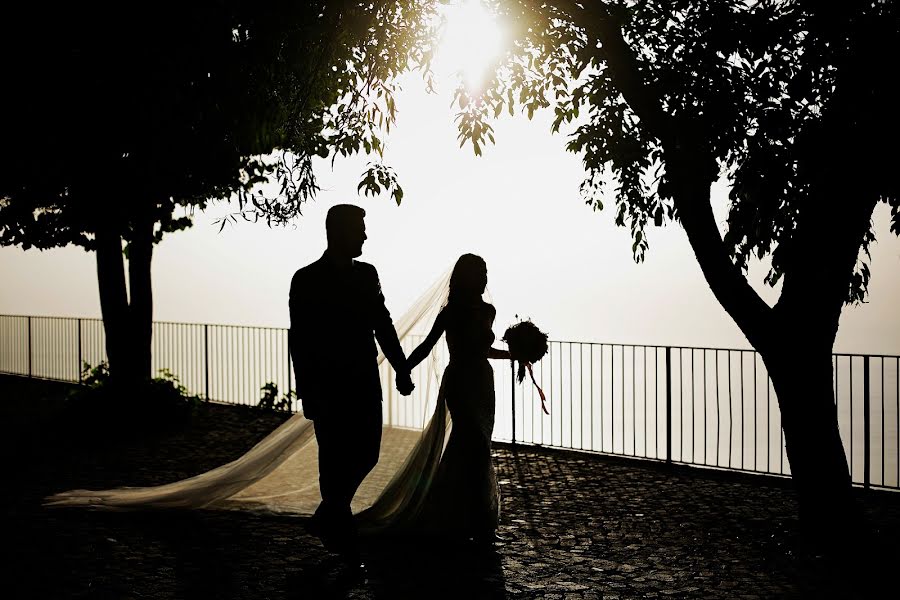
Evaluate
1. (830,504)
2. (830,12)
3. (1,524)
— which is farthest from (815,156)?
(1,524)

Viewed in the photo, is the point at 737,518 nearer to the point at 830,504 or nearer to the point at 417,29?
the point at 830,504

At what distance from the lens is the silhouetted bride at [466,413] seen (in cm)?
705

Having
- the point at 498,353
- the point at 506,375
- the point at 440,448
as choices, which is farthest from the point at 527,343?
the point at 506,375

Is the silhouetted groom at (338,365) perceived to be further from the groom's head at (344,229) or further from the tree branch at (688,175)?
the tree branch at (688,175)

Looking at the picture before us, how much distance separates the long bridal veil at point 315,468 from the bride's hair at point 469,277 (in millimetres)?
627

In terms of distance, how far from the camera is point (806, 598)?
18.3ft

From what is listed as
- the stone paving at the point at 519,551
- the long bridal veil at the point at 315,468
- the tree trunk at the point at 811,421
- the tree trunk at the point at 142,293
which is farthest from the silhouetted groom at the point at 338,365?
the tree trunk at the point at 142,293

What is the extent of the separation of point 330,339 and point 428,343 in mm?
1448

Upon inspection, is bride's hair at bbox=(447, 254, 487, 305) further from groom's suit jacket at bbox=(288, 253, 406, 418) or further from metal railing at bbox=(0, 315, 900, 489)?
groom's suit jacket at bbox=(288, 253, 406, 418)

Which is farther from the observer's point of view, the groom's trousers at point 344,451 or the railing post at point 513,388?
the railing post at point 513,388

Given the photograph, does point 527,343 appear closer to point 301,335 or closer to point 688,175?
point 688,175

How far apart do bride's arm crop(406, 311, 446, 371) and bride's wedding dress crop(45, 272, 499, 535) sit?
0.30ft

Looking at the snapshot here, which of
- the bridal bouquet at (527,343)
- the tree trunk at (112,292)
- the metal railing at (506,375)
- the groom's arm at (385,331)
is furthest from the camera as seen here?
the tree trunk at (112,292)

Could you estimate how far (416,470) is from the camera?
288 inches
